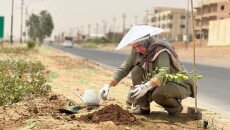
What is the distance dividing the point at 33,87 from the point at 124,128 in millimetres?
3219

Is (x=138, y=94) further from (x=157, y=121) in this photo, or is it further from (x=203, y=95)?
(x=203, y=95)

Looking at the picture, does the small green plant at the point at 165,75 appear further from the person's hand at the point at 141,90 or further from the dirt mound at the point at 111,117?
the dirt mound at the point at 111,117

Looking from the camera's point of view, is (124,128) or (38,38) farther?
(38,38)

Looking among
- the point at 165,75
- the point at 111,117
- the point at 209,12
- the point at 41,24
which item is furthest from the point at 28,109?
the point at 209,12

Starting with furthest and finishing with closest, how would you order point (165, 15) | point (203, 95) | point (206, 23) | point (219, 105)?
point (165, 15), point (206, 23), point (203, 95), point (219, 105)

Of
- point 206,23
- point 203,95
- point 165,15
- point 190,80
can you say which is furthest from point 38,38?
point 190,80

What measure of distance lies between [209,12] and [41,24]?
3165 centimetres

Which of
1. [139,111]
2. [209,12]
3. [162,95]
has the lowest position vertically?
[139,111]

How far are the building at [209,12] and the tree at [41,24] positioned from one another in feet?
88.3

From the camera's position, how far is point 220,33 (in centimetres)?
6125

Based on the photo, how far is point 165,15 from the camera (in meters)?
130

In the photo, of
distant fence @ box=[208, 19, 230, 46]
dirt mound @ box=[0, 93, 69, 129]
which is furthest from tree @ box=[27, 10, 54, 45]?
dirt mound @ box=[0, 93, 69, 129]

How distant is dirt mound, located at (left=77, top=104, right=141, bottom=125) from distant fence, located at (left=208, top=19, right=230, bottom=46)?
178 ft

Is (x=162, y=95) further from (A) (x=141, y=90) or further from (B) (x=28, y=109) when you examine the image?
(B) (x=28, y=109)
